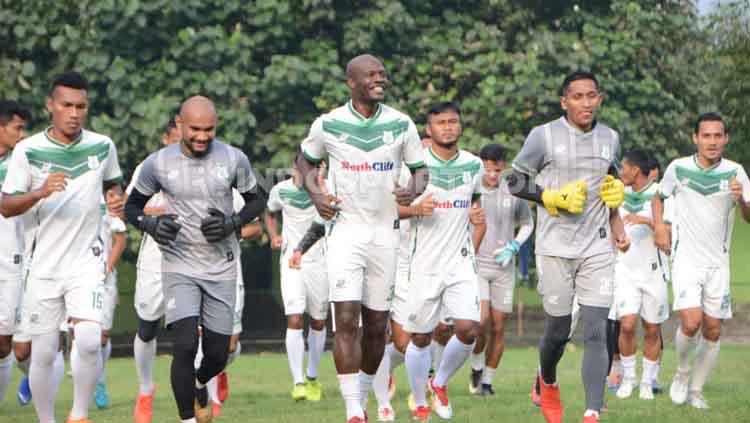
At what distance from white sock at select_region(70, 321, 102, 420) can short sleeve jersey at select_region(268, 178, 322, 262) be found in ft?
19.1

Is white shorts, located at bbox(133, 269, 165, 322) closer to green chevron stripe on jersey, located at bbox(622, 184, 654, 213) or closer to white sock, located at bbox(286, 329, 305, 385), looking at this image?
white sock, located at bbox(286, 329, 305, 385)

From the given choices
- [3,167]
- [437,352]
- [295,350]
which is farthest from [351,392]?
[295,350]

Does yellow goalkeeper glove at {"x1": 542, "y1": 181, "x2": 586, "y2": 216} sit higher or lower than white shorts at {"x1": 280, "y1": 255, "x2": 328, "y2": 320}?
higher

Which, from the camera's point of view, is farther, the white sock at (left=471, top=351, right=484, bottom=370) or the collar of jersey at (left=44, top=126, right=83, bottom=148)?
the white sock at (left=471, top=351, right=484, bottom=370)

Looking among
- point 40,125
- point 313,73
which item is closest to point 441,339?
point 313,73

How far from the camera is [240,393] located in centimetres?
1939

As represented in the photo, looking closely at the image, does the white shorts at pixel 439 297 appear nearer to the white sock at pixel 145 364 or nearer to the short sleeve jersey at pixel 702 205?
the short sleeve jersey at pixel 702 205

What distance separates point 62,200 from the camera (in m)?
13.1

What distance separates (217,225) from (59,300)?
4.80 ft

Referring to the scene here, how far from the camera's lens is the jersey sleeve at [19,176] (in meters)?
13.0

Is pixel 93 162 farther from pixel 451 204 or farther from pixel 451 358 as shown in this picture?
pixel 451 358

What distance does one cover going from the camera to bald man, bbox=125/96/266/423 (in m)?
12.8

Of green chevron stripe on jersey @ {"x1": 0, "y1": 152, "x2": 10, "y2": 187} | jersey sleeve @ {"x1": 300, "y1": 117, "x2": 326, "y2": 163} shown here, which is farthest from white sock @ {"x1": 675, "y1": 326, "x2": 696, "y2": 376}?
green chevron stripe on jersey @ {"x1": 0, "y1": 152, "x2": 10, "y2": 187}

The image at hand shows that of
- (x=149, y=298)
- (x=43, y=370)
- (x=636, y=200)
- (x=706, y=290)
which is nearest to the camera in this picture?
(x=43, y=370)
